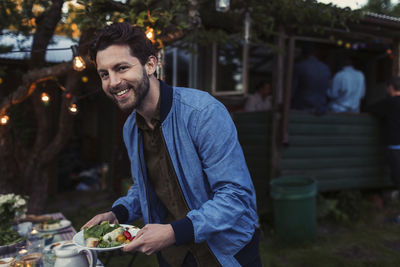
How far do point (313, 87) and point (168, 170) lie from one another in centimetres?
540

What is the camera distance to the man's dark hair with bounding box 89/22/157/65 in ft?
5.35

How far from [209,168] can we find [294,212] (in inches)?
166

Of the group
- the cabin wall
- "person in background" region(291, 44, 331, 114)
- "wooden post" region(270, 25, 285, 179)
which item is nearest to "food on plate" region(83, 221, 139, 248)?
"wooden post" region(270, 25, 285, 179)

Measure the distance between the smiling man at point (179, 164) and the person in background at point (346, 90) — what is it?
242 inches

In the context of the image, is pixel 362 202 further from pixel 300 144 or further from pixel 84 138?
pixel 84 138

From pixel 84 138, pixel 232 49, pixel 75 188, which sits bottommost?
pixel 75 188

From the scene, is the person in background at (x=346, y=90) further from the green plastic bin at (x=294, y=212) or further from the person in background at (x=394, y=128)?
the green plastic bin at (x=294, y=212)

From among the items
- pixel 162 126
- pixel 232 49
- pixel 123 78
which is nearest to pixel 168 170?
pixel 162 126

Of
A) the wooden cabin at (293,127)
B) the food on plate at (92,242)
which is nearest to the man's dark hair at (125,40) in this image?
the food on plate at (92,242)

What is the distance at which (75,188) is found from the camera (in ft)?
31.6

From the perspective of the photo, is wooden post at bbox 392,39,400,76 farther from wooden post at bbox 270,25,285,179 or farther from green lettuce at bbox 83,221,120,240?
green lettuce at bbox 83,221,120,240

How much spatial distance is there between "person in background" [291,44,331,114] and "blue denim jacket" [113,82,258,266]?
17.1ft

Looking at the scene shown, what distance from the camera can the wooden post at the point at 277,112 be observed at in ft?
20.0

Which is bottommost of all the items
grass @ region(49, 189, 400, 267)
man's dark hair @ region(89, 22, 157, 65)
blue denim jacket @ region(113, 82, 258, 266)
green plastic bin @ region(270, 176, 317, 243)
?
grass @ region(49, 189, 400, 267)
